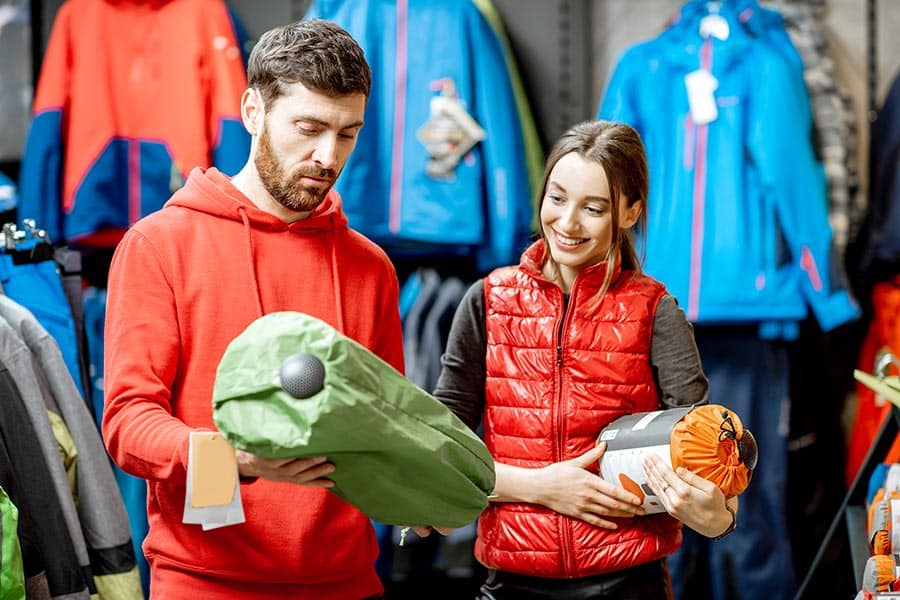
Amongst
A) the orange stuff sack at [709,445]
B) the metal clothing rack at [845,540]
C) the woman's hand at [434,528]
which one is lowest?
the metal clothing rack at [845,540]

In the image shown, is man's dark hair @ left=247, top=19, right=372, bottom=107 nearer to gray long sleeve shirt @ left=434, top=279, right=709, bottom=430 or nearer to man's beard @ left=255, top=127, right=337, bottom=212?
man's beard @ left=255, top=127, right=337, bottom=212

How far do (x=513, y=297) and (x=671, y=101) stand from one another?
5.28ft

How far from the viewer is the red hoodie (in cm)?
148

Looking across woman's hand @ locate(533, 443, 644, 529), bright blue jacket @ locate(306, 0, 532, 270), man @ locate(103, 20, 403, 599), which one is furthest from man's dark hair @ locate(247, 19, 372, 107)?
bright blue jacket @ locate(306, 0, 532, 270)

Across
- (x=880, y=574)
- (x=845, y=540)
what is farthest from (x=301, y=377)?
(x=845, y=540)

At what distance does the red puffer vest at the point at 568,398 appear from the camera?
176 cm

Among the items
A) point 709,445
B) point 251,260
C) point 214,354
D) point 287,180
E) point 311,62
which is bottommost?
point 709,445

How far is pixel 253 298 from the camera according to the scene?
1.56m

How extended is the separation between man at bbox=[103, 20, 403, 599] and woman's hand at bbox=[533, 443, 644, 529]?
0.97 feet

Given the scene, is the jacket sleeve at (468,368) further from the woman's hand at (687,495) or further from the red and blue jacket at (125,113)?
the red and blue jacket at (125,113)

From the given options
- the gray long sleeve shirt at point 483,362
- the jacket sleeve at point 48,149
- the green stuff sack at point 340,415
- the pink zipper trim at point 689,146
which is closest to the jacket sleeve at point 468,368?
the gray long sleeve shirt at point 483,362

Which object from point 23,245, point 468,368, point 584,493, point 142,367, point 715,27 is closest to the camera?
point 142,367

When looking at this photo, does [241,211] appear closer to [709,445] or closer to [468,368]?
[468,368]

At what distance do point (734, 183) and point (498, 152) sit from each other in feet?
2.12
